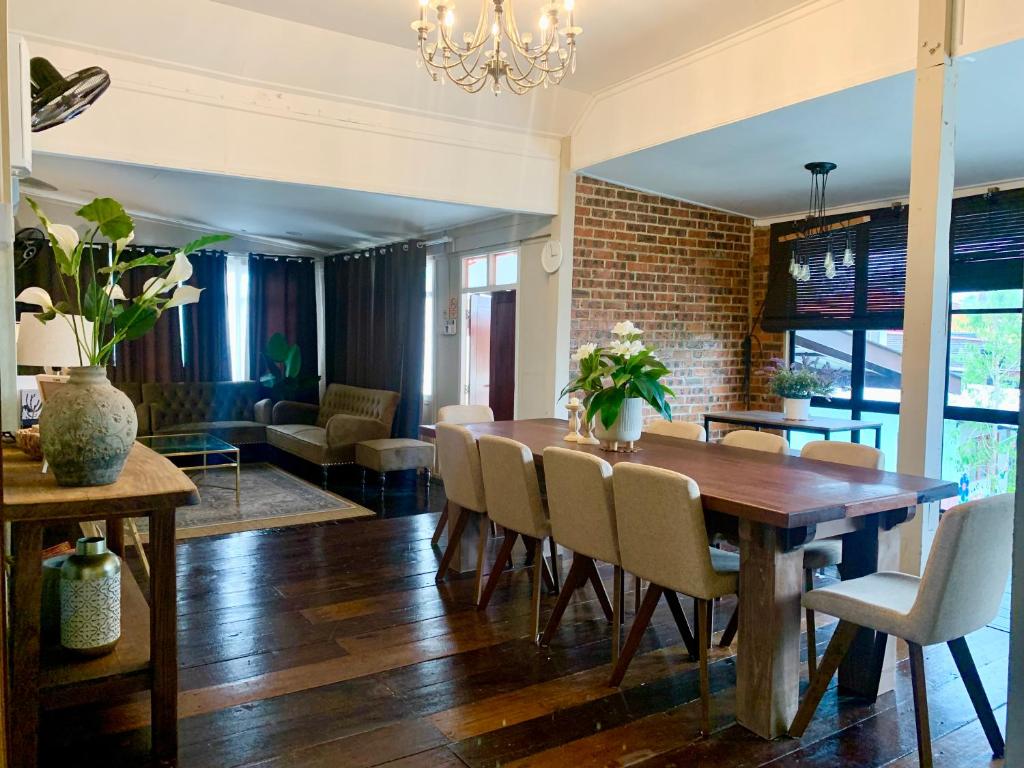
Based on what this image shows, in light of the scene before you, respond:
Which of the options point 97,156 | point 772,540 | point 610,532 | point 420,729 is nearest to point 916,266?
point 772,540

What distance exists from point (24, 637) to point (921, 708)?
261cm

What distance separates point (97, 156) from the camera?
13.0 feet

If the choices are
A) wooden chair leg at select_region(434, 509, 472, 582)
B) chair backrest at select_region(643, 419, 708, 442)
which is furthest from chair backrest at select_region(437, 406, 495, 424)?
chair backrest at select_region(643, 419, 708, 442)

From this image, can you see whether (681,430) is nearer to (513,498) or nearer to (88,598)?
(513,498)

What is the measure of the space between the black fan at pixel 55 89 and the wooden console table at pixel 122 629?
1.38 meters

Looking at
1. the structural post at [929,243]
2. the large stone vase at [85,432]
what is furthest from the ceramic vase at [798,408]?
the large stone vase at [85,432]

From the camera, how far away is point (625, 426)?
349 cm

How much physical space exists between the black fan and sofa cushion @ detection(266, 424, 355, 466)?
14.0ft

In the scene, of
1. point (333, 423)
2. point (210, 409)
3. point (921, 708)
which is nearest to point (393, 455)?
point (333, 423)

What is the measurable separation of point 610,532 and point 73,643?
1.84 meters

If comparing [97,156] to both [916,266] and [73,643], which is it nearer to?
[73,643]

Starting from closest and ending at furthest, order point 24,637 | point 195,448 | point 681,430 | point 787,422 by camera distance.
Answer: point 24,637 → point 681,430 → point 787,422 → point 195,448

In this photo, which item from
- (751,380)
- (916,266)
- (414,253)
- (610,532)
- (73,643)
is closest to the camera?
(73,643)

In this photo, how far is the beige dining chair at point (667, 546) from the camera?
2482 millimetres
